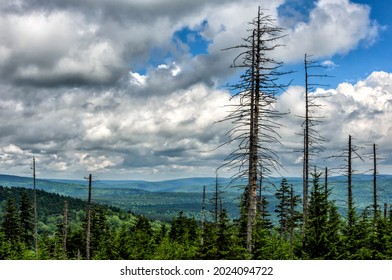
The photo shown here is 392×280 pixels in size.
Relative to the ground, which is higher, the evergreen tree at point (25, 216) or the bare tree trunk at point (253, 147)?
the bare tree trunk at point (253, 147)

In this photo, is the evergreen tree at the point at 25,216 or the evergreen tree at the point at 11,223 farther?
the evergreen tree at the point at 25,216

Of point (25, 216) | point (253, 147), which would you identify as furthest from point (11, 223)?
point (253, 147)

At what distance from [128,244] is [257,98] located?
1712cm

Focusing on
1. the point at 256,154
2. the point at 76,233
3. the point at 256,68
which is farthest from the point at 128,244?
the point at 76,233

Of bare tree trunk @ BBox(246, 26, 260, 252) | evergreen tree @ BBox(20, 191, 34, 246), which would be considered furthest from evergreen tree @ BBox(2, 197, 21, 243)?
bare tree trunk @ BBox(246, 26, 260, 252)

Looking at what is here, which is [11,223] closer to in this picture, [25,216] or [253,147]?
[25,216]

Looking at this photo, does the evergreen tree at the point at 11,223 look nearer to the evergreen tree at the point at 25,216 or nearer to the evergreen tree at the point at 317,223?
the evergreen tree at the point at 25,216

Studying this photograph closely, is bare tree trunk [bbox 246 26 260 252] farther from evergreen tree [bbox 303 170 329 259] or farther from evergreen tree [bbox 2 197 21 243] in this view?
evergreen tree [bbox 2 197 21 243]

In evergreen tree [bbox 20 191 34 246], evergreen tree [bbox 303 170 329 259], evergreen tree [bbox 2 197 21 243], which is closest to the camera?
evergreen tree [bbox 303 170 329 259]

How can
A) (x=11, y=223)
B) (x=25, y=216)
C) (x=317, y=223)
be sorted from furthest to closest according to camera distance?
1. (x=25, y=216)
2. (x=11, y=223)
3. (x=317, y=223)

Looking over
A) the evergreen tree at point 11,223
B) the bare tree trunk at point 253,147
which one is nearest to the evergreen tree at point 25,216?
the evergreen tree at point 11,223

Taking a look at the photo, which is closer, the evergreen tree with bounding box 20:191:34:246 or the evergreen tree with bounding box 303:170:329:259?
the evergreen tree with bounding box 303:170:329:259

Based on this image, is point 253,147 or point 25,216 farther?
point 25,216

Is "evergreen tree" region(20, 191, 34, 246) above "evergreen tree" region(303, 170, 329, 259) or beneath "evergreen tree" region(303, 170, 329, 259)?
beneath
